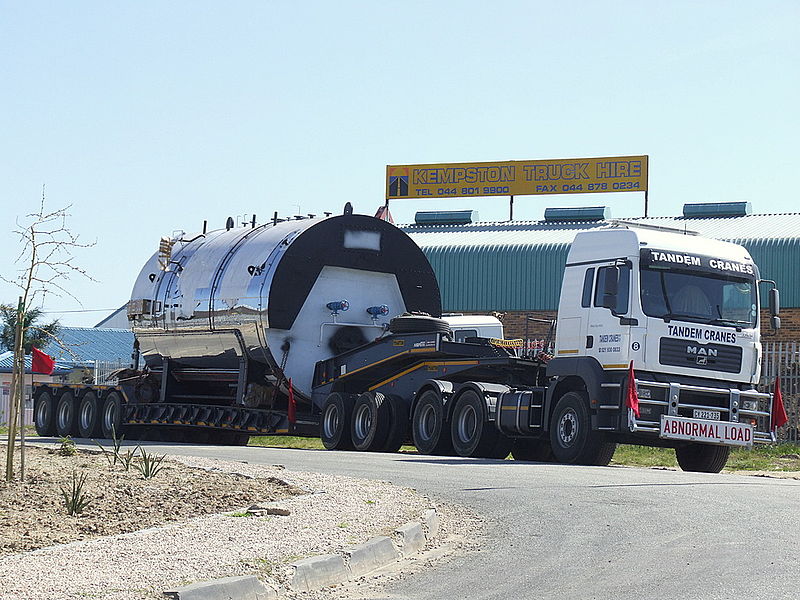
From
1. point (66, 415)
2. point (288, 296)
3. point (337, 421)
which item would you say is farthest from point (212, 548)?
point (66, 415)

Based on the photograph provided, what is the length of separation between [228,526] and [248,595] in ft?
7.74

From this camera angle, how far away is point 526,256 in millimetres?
42156

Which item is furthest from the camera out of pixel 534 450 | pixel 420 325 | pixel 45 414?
pixel 45 414

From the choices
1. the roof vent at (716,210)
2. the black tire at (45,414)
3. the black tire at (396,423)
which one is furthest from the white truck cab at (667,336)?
the roof vent at (716,210)

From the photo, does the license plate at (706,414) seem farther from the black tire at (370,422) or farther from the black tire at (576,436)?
the black tire at (370,422)

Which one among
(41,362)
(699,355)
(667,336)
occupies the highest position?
(667,336)

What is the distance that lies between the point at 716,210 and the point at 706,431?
26787mm

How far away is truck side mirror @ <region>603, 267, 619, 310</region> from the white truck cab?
0.05 ft

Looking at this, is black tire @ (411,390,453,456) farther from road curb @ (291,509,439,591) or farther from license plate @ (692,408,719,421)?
road curb @ (291,509,439,591)

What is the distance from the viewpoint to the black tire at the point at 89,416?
2936 cm

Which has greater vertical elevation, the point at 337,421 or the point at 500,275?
the point at 500,275

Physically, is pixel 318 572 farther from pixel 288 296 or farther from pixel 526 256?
pixel 526 256

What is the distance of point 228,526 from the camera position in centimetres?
1035

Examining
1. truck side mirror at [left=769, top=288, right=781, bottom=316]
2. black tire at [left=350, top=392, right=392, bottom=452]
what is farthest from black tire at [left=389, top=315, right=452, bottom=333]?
truck side mirror at [left=769, top=288, right=781, bottom=316]
